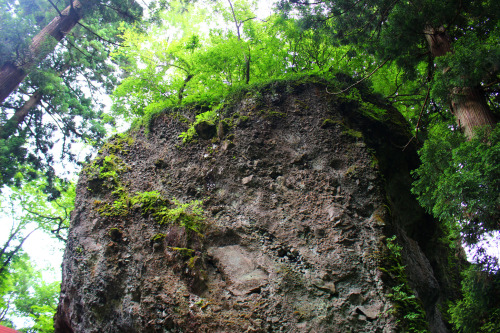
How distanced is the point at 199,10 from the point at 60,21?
4401mm

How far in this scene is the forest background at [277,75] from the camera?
3.99 m

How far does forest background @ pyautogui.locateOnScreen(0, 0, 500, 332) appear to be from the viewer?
13.1 ft

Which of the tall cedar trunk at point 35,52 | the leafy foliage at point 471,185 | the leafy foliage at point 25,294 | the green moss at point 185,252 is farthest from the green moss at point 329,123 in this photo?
the leafy foliage at point 25,294

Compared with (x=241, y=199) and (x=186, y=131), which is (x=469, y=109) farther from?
(x=186, y=131)

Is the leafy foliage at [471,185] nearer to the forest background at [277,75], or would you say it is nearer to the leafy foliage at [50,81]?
the forest background at [277,75]

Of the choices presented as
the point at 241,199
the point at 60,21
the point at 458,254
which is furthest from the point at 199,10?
the point at 458,254

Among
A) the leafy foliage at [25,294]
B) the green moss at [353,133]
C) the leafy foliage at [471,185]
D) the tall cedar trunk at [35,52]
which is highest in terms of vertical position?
the tall cedar trunk at [35,52]

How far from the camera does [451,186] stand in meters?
3.75

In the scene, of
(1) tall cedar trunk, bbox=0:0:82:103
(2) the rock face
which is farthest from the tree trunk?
(1) tall cedar trunk, bbox=0:0:82:103

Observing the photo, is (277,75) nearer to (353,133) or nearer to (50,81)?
(353,133)

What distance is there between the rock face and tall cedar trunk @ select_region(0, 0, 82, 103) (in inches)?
Result: 122

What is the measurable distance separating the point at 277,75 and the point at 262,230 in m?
4.51

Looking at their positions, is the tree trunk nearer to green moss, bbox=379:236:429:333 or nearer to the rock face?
the rock face

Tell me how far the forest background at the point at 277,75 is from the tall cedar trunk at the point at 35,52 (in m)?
0.03
